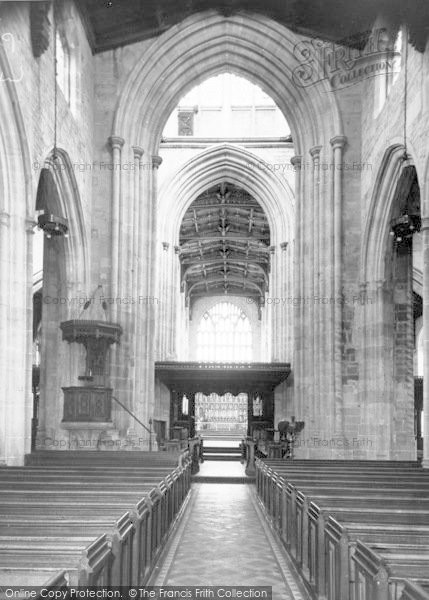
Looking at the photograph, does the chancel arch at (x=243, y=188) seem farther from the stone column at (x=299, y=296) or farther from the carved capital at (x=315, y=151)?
the carved capital at (x=315, y=151)

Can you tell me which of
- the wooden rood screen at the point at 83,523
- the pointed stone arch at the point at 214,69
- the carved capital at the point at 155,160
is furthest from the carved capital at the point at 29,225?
the carved capital at the point at 155,160

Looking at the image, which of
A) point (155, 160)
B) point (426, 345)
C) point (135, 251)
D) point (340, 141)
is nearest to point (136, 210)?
point (135, 251)

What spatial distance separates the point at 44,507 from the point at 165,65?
15401mm

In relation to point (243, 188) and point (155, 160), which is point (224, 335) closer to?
point (243, 188)

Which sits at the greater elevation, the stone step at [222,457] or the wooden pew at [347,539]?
the wooden pew at [347,539]

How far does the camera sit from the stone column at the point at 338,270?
1827 cm

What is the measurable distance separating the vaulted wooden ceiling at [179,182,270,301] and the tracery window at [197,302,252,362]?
4.34 feet

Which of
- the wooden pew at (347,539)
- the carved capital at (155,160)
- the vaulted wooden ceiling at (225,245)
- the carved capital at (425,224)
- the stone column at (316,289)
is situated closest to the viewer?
the wooden pew at (347,539)

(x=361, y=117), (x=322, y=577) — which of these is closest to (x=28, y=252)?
(x=322, y=577)

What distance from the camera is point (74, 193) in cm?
1717

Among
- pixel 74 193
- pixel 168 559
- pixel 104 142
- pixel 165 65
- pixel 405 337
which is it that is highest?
pixel 165 65

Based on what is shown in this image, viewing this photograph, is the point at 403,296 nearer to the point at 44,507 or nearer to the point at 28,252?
the point at 28,252

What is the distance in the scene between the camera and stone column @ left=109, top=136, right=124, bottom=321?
18531mm

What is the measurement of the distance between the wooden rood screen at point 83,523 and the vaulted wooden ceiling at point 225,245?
23337 millimetres
